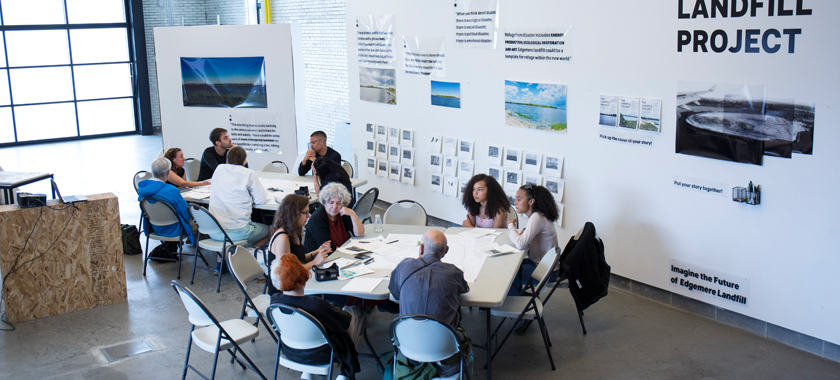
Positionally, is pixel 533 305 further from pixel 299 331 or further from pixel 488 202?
pixel 299 331

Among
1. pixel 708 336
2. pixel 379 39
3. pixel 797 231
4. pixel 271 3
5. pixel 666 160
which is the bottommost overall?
pixel 708 336

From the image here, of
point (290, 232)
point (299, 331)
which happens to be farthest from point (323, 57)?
point (299, 331)

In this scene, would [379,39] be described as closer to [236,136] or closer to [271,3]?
[236,136]

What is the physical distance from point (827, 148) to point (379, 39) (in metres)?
5.10

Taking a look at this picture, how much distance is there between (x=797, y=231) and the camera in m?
4.52

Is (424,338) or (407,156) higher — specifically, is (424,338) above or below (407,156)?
below

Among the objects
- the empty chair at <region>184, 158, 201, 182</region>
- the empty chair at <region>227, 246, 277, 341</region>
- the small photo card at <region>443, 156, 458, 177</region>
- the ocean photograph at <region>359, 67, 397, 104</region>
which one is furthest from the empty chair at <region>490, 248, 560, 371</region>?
the empty chair at <region>184, 158, 201, 182</region>

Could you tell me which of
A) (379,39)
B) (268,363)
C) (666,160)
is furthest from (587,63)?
Answer: (268,363)

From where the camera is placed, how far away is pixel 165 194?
5.99 m

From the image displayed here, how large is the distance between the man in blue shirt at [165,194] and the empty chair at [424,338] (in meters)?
3.30

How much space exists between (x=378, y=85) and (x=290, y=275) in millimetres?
4788

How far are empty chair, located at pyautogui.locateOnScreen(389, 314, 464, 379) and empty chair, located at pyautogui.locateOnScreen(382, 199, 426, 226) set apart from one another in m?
2.27

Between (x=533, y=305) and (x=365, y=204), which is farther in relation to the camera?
(x=365, y=204)

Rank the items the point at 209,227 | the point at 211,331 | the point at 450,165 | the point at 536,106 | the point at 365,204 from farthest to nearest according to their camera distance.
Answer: the point at 450,165, the point at 365,204, the point at 536,106, the point at 209,227, the point at 211,331
